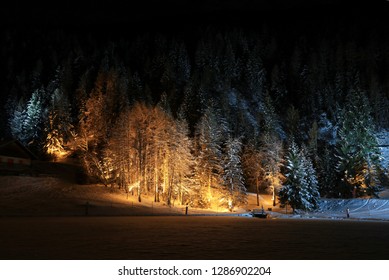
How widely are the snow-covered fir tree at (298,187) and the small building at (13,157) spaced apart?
41592 mm

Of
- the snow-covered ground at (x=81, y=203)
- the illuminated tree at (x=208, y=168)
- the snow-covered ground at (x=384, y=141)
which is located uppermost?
the snow-covered ground at (x=384, y=141)

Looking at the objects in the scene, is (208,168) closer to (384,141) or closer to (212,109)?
(212,109)

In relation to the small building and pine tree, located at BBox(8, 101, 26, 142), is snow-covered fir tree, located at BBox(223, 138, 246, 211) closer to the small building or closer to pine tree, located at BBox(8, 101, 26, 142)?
the small building

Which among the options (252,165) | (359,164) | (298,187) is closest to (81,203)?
(298,187)

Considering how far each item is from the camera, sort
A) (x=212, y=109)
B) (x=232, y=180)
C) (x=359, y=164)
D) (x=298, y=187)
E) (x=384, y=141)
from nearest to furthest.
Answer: (x=298, y=187)
(x=232, y=180)
(x=359, y=164)
(x=212, y=109)
(x=384, y=141)

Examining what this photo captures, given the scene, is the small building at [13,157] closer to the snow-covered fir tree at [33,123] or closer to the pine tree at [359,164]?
the snow-covered fir tree at [33,123]

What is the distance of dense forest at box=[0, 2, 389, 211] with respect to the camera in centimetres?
6116

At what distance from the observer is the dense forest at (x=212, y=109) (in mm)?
61156

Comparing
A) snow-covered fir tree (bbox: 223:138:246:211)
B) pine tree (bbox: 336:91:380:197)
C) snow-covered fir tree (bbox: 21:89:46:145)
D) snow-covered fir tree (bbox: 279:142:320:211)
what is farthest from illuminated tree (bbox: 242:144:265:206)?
snow-covered fir tree (bbox: 21:89:46:145)

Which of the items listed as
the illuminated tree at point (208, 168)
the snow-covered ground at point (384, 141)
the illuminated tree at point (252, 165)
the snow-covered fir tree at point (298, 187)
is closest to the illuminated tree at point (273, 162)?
the illuminated tree at point (252, 165)

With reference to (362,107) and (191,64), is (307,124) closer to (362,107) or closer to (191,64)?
(362,107)

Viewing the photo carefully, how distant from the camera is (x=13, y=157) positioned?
6712 centimetres

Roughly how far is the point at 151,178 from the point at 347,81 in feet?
329

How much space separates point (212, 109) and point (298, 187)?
2678 centimetres
